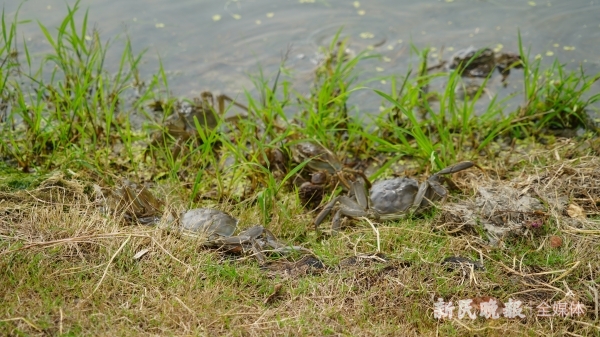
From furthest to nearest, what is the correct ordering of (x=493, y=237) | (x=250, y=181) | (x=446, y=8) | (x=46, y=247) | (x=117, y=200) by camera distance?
(x=446, y=8) → (x=250, y=181) → (x=117, y=200) → (x=493, y=237) → (x=46, y=247)

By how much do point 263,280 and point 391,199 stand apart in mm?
1100

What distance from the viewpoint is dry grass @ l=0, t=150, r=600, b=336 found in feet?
10.6

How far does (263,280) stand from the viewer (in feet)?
11.8

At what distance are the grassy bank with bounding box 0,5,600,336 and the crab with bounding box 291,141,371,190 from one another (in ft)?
0.14

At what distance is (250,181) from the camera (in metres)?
4.82

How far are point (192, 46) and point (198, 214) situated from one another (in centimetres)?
285

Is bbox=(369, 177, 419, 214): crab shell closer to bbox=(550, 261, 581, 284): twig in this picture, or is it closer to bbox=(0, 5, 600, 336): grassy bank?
bbox=(0, 5, 600, 336): grassy bank

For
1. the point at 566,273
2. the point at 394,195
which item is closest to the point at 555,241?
the point at 566,273

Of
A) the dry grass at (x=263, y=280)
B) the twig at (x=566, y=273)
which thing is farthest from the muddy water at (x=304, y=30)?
the twig at (x=566, y=273)

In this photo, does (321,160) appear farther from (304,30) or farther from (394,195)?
(304,30)

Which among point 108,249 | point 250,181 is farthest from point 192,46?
point 108,249

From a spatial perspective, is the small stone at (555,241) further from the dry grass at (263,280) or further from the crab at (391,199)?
the crab at (391,199)

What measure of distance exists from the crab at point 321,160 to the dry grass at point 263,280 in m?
0.66

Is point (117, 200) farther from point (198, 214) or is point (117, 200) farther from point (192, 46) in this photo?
point (192, 46)
